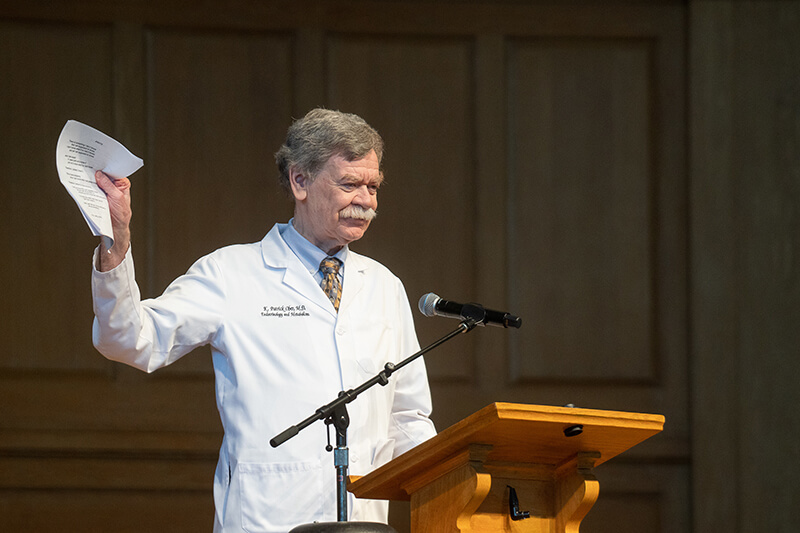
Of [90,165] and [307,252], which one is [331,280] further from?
[90,165]

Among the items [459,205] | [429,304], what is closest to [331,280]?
[429,304]

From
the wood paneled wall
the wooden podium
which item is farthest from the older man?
the wood paneled wall

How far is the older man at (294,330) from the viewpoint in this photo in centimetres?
235

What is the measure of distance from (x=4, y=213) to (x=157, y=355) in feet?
6.64

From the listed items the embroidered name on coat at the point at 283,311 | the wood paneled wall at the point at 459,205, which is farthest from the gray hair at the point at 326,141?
the wood paneled wall at the point at 459,205

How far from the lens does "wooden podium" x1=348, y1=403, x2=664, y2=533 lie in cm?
182

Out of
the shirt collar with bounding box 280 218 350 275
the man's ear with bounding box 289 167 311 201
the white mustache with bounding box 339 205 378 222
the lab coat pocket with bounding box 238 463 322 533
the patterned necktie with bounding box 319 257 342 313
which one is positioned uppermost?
the man's ear with bounding box 289 167 311 201

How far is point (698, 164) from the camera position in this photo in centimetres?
419

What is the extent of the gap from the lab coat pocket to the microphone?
524 millimetres

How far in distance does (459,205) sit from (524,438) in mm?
2414

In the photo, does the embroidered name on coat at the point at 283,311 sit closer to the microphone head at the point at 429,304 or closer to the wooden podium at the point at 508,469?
the microphone head at the point at 429,304

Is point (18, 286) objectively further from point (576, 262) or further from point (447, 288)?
point (576, 262)

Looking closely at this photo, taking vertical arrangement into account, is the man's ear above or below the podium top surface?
above

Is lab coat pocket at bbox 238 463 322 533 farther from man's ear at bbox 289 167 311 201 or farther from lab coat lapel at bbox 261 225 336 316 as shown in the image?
man's ear at bbox 289 167 311 201
